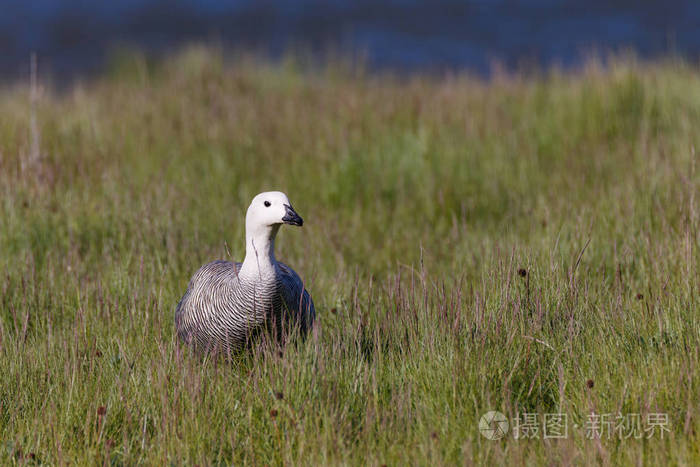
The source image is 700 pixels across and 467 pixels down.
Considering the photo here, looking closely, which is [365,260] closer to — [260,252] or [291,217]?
[260,252]

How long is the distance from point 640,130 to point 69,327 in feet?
21.5

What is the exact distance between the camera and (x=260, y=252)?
14.8ft

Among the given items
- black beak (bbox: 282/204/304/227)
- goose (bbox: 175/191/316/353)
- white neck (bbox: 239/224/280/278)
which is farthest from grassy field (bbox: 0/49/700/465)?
black beak (bbox: 282/204/304/227)

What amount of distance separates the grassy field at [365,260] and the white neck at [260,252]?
1.68ft

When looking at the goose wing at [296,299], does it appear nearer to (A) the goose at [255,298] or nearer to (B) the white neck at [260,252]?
(A) the goose at [255,298]

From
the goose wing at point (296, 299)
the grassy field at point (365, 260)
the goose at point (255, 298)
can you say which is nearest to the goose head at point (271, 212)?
the goose at point (255, 298)

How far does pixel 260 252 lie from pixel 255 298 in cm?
27

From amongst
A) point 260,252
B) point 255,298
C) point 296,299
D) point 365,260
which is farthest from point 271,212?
point 365,260

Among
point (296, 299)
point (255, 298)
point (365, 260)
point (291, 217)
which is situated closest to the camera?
point (291, 217)

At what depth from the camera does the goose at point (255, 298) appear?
4438 mm

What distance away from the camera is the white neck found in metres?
4.48

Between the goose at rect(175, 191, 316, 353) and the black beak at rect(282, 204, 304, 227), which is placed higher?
the black beak at rect(282, 204, 304, 227)

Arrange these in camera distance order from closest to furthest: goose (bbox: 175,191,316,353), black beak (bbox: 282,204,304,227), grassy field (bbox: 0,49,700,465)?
grassy field (bbox: 0,49,700,465) → black beak (bbox: 282,204,304,227) → goose (bbox: 175,191,316,353)

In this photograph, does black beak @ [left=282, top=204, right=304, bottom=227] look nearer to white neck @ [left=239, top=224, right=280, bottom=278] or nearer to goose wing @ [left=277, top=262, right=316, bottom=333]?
white neck @ [left=239, top=224, right=280, bottom=278]
